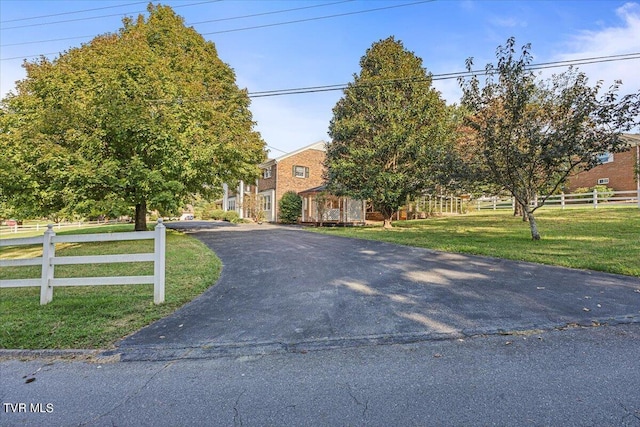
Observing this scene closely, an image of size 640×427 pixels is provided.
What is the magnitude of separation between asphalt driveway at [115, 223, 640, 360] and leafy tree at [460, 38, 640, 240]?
186 inches

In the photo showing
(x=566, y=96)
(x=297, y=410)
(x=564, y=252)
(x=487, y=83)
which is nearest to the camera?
(x=297, y=410)

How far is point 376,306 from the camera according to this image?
16.3 ft

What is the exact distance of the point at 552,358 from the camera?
3.24 m

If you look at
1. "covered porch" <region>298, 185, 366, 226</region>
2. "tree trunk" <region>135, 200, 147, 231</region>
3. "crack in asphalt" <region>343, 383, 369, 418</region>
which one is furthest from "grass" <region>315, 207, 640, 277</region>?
"tree trunk" <region>135, 200, 147, 231</region>

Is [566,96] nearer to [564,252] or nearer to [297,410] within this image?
[564,252]

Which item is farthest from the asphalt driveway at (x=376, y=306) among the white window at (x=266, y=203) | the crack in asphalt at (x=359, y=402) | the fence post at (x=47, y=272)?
the white window at (x=266, y=203)

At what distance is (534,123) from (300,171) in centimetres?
2110

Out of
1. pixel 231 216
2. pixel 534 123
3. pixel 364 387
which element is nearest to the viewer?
pixel 364 387

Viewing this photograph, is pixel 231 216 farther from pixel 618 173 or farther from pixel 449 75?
pixel 618 173

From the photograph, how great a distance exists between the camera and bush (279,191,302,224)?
26.8 m

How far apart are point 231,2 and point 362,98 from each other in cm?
856

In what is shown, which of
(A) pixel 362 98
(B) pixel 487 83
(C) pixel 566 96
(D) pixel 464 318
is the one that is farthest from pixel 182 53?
(D) pixel 464 318

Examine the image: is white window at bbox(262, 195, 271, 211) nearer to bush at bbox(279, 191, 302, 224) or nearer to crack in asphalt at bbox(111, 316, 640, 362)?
bush at bbox(279, 191, 302, 224)

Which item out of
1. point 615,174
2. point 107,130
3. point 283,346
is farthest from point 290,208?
point 615,174
